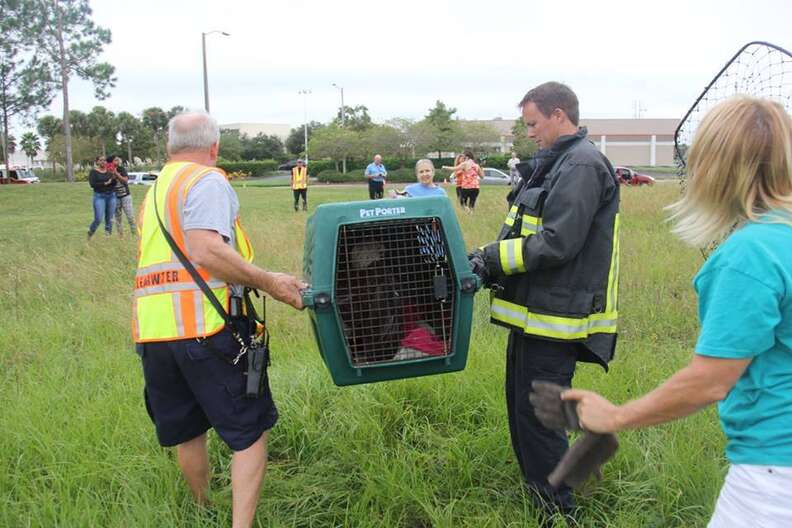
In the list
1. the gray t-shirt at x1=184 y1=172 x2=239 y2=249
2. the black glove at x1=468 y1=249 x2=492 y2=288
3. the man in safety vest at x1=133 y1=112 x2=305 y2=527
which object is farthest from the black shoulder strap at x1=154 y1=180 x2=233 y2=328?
A: the black glove at x1=468 y1=249 x2=492 y2=288

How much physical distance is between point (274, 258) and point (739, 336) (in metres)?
7.02

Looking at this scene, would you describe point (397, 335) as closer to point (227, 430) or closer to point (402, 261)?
point (402, 261)

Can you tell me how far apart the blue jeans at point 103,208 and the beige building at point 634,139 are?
66270mm

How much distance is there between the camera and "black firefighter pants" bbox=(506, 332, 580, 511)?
276cm

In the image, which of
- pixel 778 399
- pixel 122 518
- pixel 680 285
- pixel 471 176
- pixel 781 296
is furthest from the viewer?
pixel 471 176

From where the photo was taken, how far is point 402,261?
2.54 m

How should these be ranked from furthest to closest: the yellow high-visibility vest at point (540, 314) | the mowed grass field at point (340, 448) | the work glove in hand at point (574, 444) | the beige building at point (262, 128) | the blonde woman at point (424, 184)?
the beige building at point (262, 128) < the blonde woman at point (424, 184) < the mowed grass field at point (340, 448) < the yellow high-visibility vest at point (540, 314) < the work glove in hand at point (574, 444)

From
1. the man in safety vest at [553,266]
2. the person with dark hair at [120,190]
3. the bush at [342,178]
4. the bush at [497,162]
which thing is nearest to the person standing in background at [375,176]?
the person with dark hair at [120,190]

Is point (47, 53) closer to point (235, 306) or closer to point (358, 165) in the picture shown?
point (358, 165)

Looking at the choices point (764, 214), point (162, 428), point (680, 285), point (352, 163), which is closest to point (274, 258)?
point (680, 285)

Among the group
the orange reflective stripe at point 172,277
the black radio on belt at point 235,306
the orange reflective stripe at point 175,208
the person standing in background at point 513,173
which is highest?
the person standing in background at point 513,173

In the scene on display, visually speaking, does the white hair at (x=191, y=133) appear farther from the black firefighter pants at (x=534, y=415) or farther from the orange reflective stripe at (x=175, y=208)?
the black firefighter pants at (x=534, y=415)

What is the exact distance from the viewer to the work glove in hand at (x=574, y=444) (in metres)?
1.83

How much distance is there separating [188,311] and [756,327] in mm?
1937
